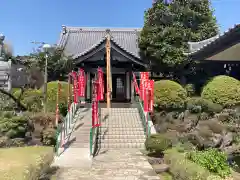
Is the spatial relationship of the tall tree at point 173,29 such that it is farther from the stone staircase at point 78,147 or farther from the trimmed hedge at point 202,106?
the stone staircase at point 78,147

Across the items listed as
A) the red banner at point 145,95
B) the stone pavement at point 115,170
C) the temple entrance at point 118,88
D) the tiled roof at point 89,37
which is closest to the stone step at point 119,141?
the red banner at point 145,95

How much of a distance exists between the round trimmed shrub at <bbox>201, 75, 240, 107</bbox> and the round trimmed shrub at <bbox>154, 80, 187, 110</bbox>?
179 cm

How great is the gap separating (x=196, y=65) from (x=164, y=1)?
19.1 ft

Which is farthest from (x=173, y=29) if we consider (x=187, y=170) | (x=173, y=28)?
(x=187, y=170)

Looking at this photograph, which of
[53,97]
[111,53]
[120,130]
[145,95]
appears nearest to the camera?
[145,95]

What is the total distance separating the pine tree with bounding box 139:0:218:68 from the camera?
18.9 meters

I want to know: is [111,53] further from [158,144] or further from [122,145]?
[158,144]

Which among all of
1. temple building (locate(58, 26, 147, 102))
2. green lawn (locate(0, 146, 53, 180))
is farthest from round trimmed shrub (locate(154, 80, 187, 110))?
green lawn (locate(0, 146, 53, 180))

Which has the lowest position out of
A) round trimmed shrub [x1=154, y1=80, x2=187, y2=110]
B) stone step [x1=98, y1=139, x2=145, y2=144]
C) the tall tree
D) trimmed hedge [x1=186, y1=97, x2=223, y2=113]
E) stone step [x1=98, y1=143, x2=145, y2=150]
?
stone step [x1=98, y1=143, x2=145, y2=150]

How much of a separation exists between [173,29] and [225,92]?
6.76m

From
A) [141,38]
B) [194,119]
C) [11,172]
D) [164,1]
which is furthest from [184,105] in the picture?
[11,172]

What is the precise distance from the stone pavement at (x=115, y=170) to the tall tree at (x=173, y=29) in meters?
10.1

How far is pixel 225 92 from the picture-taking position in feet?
47.6

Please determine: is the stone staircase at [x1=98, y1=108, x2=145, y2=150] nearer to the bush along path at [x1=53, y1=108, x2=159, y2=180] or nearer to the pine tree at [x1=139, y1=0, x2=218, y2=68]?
the bush along path at [x1=53, y1=108, x2=159, y2=180]
